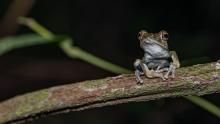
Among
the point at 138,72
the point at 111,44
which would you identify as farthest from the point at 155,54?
the point at 111,44

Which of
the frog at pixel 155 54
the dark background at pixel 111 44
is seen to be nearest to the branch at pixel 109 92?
the frog at pixel 155 54

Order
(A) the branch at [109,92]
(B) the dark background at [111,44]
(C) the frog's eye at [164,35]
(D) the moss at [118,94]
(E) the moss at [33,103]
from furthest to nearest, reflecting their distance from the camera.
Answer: (B) the dark background at [111,44], (C) the frog's eye at [164,35], (E) the moss at [33,103], (D) the moss at [118,94], (A) the branch at [109,92]

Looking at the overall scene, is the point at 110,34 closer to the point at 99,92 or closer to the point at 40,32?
the point at 40,32

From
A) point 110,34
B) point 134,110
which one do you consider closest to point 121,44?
point 110,34

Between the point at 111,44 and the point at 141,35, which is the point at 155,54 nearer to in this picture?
the point at 141,35

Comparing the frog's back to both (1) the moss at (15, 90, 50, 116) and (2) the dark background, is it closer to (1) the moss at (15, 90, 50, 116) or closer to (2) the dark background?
(1) the moss at (15, 90, 50, 116)

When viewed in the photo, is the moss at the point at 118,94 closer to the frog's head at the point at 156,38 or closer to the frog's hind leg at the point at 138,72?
the frog's hind leg at the point at 138,72

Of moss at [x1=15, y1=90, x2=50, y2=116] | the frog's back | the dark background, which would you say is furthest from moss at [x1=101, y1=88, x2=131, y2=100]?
the dark background
